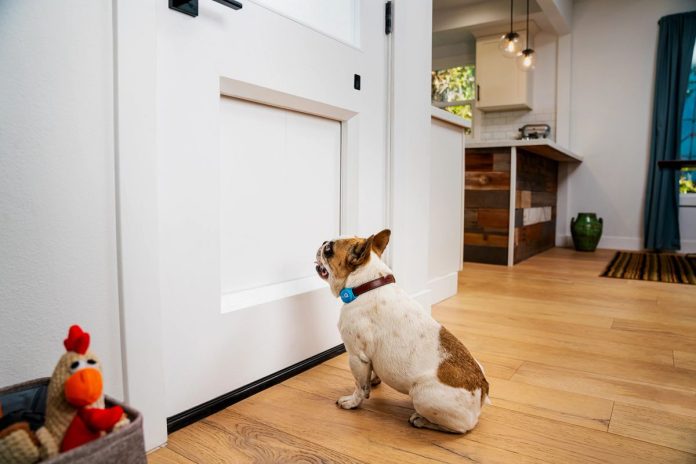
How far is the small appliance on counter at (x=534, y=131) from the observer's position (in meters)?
4.76

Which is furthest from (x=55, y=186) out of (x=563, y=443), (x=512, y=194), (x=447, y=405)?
(x=512, y=194)

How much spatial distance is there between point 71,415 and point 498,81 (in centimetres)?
537

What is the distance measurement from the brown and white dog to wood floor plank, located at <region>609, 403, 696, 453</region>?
0.33 metres

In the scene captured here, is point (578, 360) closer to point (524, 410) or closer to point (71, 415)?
point (524, 410)

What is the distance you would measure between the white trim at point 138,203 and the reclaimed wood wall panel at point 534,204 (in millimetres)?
3017

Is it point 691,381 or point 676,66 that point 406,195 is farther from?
point 676,66

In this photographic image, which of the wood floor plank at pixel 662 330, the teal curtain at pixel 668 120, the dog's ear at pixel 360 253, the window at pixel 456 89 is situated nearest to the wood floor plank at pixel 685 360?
the wood floor plank at pixel 662 330

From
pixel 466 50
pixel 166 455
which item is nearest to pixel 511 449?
pixel 166 455

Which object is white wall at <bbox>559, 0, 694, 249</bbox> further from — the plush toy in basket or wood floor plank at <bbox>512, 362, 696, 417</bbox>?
the plush toy in basket

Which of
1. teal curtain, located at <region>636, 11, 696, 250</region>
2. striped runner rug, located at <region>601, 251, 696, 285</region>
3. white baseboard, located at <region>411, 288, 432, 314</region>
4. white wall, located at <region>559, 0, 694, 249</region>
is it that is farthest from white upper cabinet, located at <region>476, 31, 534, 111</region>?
white baseboard, located at <region>411, 288, 432, 314</region>

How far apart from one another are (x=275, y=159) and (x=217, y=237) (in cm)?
34

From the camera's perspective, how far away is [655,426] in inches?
42.5

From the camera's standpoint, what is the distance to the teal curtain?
4.52 m

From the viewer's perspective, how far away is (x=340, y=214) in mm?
1605
